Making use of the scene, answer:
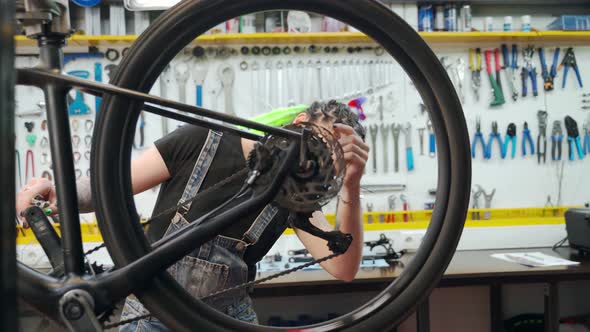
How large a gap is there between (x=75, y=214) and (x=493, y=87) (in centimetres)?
236

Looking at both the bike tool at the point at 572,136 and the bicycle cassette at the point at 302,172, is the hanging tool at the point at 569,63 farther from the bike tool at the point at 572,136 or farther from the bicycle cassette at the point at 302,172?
the bicycle cassette at the point at 302,172

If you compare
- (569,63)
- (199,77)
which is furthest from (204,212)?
(569,63)

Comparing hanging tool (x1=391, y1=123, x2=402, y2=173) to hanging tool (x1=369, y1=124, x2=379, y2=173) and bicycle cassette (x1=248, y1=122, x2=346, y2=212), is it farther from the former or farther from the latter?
bicycle cassette (x1=248, y1=122, x2=346, y2=212)

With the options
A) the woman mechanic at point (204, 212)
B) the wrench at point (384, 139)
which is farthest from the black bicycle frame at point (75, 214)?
the wrench at point (384, 139)

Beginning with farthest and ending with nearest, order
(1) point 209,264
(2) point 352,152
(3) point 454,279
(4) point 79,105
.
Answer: (4) point 79,105
(3) point 454,279
(1) point 209,264
(2) point 352,152

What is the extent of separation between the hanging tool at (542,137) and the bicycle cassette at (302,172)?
231 cm

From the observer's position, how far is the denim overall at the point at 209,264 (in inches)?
34.3

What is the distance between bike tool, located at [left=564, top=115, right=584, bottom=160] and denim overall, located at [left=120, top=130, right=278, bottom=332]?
215 cm

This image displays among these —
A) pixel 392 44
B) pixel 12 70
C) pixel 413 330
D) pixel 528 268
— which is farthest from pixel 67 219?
pixel 413 330

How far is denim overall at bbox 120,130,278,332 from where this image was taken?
0.87 m

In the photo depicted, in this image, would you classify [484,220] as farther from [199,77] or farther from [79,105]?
[79,105]

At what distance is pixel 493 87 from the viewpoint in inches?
96.3

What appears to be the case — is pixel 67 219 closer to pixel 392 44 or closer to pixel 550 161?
pixel 392 44

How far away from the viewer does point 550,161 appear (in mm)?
2512
